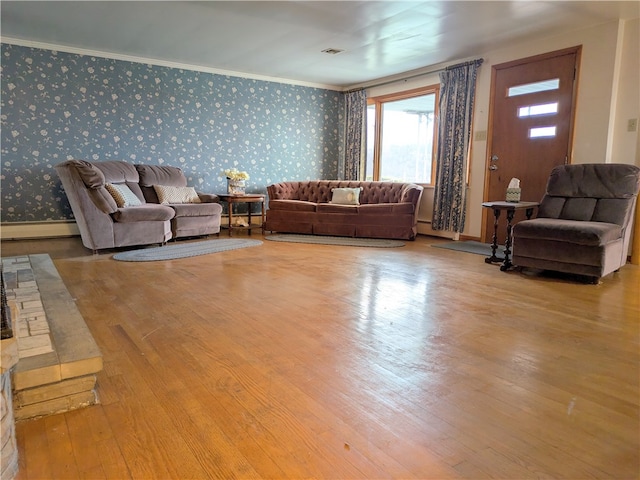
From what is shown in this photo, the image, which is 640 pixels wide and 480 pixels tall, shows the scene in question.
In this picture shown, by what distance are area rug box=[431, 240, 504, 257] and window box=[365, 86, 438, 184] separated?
4.44 ft

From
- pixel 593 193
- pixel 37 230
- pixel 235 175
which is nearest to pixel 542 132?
pixel 593 193

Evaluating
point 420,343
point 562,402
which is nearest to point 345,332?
point 420,343

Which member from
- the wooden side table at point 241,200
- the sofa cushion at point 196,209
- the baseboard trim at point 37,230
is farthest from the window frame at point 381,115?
the baseboard trim at point 37,230

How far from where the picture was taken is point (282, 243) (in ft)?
18.7

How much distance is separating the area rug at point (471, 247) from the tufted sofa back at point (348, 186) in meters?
0.78

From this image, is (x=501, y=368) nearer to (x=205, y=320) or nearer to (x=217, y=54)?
(x=205, y=320)

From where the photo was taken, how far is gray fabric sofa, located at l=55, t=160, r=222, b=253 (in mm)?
4500

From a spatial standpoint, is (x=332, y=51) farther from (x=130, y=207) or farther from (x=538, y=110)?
(x=130, y=207)

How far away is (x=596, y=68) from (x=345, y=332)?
4220 millimetres

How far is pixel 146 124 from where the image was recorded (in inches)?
243

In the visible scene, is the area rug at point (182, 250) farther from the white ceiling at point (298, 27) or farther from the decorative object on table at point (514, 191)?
the decorative object on table at point (514, 191)

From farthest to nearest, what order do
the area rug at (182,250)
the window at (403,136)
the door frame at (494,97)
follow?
the window at (403,136) → the door frame at (494,97) → the area rug at (182,250)

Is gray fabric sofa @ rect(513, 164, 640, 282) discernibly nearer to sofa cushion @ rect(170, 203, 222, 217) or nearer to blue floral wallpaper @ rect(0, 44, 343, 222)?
sofa cushion @ rect(170, 203, 222, 217)

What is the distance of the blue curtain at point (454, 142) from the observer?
228 inches
